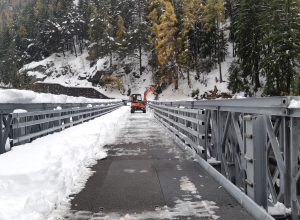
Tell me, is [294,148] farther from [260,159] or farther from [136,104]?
[136,104]

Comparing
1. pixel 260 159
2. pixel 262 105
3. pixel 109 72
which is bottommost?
pixel 260 159

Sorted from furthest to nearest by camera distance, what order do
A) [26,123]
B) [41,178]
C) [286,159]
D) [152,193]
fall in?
[26,123]
[41,178]
[152,193]
[286,159]

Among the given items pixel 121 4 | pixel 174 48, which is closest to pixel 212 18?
pixel 174 48

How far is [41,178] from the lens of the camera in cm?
705

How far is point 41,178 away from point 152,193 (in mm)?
1963

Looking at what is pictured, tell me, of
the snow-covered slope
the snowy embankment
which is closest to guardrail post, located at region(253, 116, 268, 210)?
the snowy embankment

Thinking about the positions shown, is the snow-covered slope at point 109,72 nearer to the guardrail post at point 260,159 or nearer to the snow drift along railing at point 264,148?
the snow drift along railing at point 264,148

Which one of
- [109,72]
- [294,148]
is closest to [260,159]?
[294,148]

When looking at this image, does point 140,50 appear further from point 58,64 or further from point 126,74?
point 58,64

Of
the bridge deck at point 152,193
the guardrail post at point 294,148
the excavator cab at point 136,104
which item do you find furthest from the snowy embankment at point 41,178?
the excavator cab at point 136,104

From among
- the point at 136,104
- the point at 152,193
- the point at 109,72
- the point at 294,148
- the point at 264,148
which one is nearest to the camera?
the point at 294,148

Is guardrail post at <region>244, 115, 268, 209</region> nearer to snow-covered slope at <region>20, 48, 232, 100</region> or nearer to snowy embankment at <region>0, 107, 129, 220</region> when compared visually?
snowy embankment at <region>0, 107, 129, 220</region>

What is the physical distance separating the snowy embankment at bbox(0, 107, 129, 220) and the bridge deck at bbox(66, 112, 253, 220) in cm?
28

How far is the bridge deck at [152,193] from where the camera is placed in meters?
5.62
